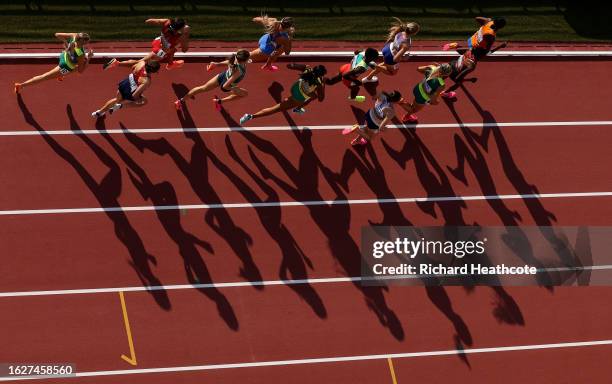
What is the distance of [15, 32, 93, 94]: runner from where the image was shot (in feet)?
41.9

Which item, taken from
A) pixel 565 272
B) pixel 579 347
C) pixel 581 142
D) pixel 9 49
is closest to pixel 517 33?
pixel 581 142

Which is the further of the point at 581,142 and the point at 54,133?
the point at 581,142

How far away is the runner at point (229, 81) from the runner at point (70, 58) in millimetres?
2274

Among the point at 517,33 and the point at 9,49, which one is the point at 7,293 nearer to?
the point at 9,49

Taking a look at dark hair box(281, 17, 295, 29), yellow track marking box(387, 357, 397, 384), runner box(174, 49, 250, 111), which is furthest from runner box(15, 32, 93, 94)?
yellow track marking box(387, 357, 397, 384)

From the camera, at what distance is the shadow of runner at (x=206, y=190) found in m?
13.9

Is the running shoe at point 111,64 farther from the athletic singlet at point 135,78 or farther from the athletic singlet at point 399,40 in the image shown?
the athletic singlet at point 399,40

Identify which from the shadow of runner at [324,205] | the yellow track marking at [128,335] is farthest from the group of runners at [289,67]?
the yellow track marking at [128,335]

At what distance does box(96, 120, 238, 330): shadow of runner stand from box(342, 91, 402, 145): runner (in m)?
4.41

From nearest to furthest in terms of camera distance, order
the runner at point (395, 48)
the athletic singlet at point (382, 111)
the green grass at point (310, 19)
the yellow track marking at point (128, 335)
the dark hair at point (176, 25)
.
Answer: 1. the dark hair at point (176, 25)
2. the yellow track marking at point (128, 335)
3. the athletic singlet at point (382, 111)
4. the runner at point (395, 48)
5. the green grass at point (310, 19)

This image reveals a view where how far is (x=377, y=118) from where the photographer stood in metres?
13.6

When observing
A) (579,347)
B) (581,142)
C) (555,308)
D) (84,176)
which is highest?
(84,176)

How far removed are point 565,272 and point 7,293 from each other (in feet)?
42.9

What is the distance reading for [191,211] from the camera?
13891 millimetres
